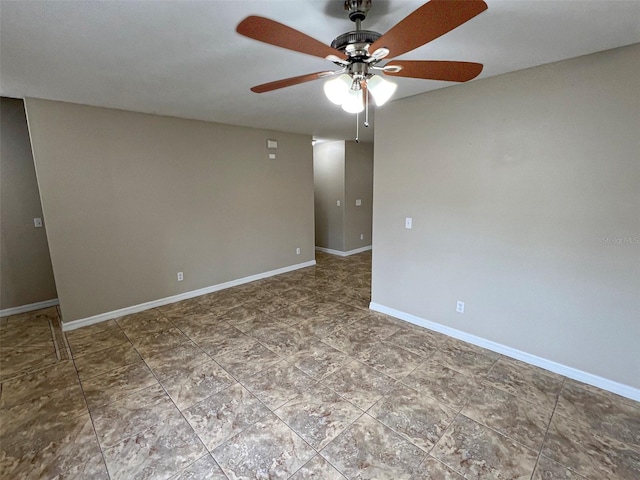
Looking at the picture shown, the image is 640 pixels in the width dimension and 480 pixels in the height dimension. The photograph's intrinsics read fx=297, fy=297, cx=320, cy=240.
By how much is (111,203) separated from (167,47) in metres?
2.23

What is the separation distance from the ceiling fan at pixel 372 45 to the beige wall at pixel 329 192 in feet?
14.5

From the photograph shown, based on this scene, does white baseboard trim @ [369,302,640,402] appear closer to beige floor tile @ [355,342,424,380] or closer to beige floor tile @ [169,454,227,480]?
beige floor tile @ [355,342,424,380]

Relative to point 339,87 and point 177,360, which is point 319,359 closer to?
point 177,360

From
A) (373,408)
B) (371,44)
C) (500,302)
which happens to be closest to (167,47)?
(371,44)

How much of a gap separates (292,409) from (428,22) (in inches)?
88.9

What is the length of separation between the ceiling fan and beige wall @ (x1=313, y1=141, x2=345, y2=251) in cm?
443

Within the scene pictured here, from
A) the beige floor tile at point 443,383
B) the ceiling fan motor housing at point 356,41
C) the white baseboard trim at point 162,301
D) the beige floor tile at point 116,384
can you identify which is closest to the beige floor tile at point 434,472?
the beige floor tile at point 443,383

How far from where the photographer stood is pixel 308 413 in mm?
2023

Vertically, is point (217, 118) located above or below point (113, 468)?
above

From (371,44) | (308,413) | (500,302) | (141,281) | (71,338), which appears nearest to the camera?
(371,44)

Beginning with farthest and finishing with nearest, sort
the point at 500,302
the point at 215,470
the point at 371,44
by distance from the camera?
the point at 500,302, the point at 215,470, the point at 371,44

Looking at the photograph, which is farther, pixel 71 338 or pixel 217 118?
pixel 217 118

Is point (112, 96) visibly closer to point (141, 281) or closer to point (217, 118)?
point (217, 118)

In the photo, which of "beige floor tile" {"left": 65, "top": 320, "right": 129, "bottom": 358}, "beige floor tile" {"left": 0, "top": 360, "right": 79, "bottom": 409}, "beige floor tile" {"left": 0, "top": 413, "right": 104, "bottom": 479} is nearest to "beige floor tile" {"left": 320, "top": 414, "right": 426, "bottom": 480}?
"beige floor tile" {"left": 0, "top": 413, "right": 104, "bottom": 479}
